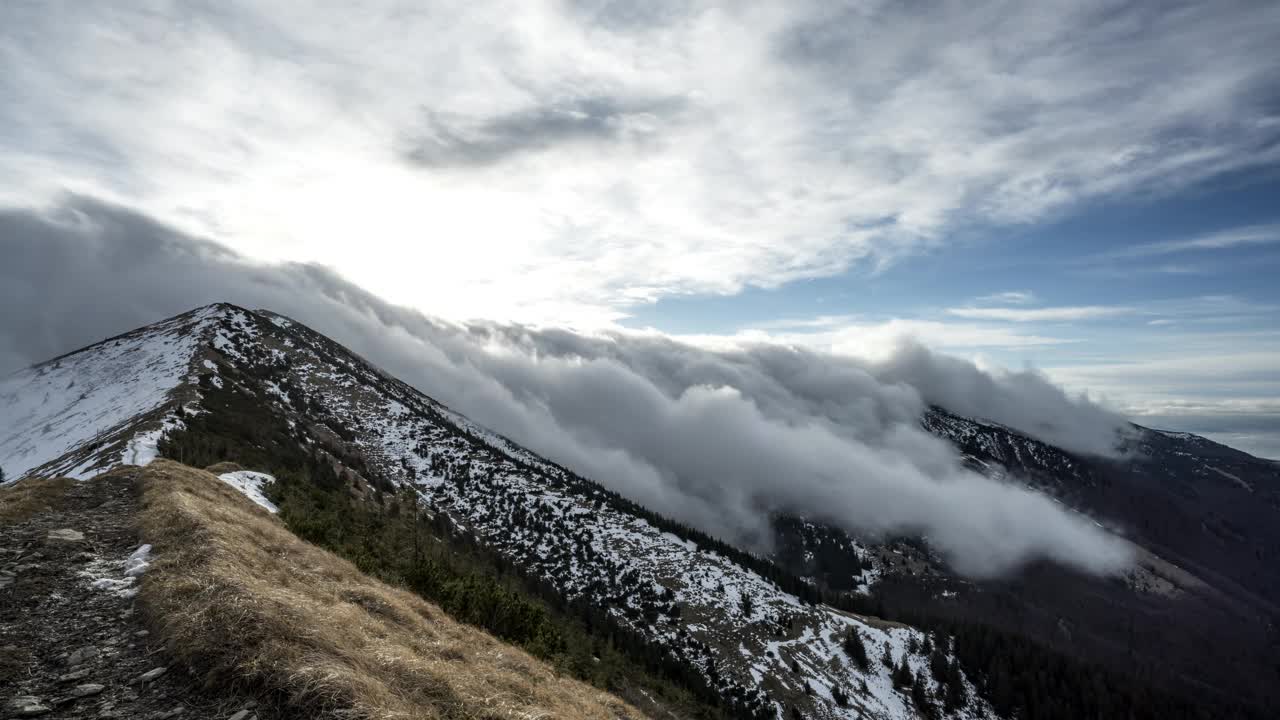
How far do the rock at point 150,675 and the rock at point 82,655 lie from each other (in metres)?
1.61

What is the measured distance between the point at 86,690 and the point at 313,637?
3.49 metres

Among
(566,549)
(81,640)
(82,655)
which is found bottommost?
(566,549)

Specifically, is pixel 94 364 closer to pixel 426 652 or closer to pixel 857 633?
pixel 426 652

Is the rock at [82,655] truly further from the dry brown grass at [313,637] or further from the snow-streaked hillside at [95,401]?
the snow-streaked hillside at [95,401]

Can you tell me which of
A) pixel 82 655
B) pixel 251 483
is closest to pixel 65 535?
pixel 82 655

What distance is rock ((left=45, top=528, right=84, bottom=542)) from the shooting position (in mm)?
17906

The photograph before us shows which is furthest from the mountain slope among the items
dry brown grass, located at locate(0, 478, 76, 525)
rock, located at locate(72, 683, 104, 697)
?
rock, located at locate(72, 683, 104, 697)

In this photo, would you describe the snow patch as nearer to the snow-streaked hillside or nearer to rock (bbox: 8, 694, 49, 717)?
rock (bbox: 8, 694, 49, 717)

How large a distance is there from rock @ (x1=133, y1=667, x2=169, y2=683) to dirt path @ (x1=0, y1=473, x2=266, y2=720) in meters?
0.02

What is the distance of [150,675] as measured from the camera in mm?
9922

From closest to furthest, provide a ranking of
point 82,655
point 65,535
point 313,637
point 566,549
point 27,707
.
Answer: point 27,707, point 82,655, point 313,637, point 65,535, point 566,549

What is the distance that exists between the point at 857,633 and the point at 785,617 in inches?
1014

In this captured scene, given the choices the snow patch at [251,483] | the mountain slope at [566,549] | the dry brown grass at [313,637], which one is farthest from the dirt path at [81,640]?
the mountain slope at [566,549]

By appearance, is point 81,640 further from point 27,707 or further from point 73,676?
point 27,707
